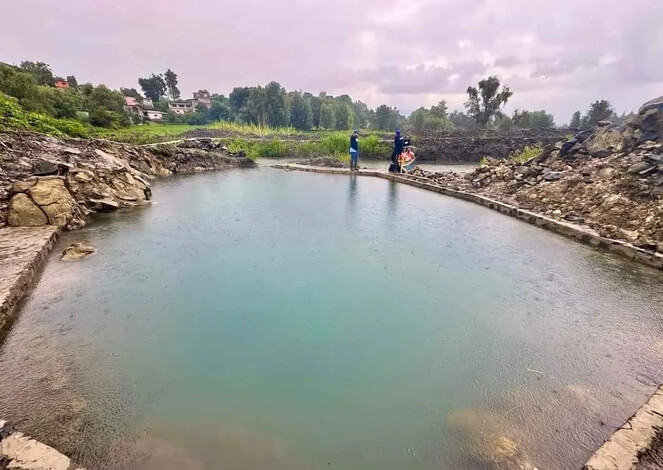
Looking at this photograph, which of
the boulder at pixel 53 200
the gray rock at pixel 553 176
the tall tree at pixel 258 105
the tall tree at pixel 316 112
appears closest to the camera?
the boulder at pixel 53 200

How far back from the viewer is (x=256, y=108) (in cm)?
4300

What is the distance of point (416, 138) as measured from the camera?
26.4 m

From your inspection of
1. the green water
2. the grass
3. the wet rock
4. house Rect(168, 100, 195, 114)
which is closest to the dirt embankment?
the grass

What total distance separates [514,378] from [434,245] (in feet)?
11.5

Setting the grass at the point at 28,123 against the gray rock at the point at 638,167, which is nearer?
the gray rock at the point at 638,167

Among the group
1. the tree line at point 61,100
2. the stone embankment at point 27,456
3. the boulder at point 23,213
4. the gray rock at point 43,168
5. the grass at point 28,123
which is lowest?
the stone embankment at point 27,456

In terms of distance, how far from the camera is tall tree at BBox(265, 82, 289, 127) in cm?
4303

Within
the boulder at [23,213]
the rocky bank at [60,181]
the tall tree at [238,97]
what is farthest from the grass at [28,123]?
the tall tree at [238,97]

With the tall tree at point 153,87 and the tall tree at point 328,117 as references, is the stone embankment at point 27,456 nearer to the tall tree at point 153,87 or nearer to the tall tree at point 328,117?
the tall tree at point 328,117

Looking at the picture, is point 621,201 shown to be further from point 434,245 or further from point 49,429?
point 49,429

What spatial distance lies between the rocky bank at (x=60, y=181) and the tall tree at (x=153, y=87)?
63089 millimetres

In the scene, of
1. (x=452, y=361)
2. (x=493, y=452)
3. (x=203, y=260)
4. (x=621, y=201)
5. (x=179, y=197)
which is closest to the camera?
(x=493, y=452)

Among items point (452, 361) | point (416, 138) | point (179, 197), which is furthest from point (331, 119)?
point (452, 361)

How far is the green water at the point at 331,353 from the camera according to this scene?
2482 mm
